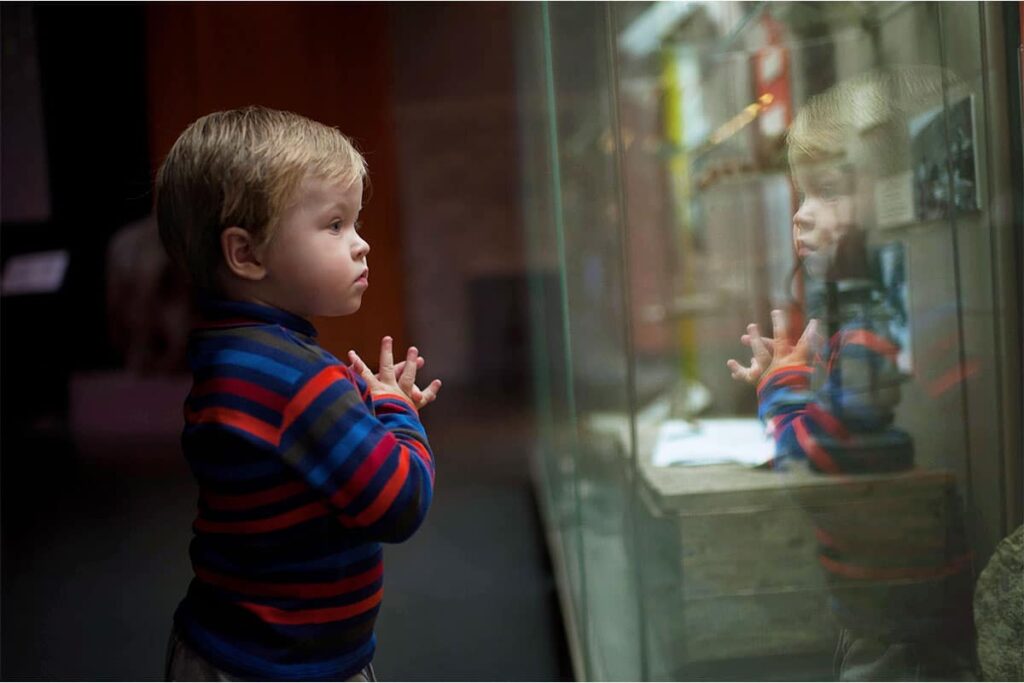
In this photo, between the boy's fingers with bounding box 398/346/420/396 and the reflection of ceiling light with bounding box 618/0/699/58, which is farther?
the reflection of ceiling light with bounding box 618/0/699/58

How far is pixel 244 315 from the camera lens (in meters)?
0.83

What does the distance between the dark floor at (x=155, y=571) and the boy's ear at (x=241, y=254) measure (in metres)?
0.95

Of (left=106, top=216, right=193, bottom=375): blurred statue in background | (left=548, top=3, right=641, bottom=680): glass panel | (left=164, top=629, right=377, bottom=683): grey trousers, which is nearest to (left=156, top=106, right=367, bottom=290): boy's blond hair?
(left=164, top=629, right=377, bottom=683): grey trousers

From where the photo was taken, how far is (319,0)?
2043 mm

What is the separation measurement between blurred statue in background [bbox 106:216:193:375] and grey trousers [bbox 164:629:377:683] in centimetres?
153

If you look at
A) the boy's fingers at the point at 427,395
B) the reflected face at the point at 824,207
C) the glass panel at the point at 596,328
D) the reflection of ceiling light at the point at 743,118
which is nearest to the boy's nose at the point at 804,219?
the reflected face at the point at 824,207

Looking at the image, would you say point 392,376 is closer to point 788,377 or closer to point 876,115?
point 788,377

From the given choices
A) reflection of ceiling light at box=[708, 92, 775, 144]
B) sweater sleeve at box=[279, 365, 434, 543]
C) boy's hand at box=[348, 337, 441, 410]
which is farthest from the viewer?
reflection of ceiling light at box=[708, 92, 775, 144]

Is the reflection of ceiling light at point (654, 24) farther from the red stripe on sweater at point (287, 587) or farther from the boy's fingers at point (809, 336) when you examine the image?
the red stripe on sweater at point (287, 587)

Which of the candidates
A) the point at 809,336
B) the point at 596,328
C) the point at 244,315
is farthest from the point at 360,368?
the point at 596,328

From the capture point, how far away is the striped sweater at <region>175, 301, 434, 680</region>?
79cm

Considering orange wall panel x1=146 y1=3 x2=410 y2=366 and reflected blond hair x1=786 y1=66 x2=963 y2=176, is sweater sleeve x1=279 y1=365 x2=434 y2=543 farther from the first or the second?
reflected blond hair x1=786 y1=66 x2=963 y2=176

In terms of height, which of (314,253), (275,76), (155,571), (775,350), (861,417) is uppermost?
(275,76)

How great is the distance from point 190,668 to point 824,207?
2.81ft
